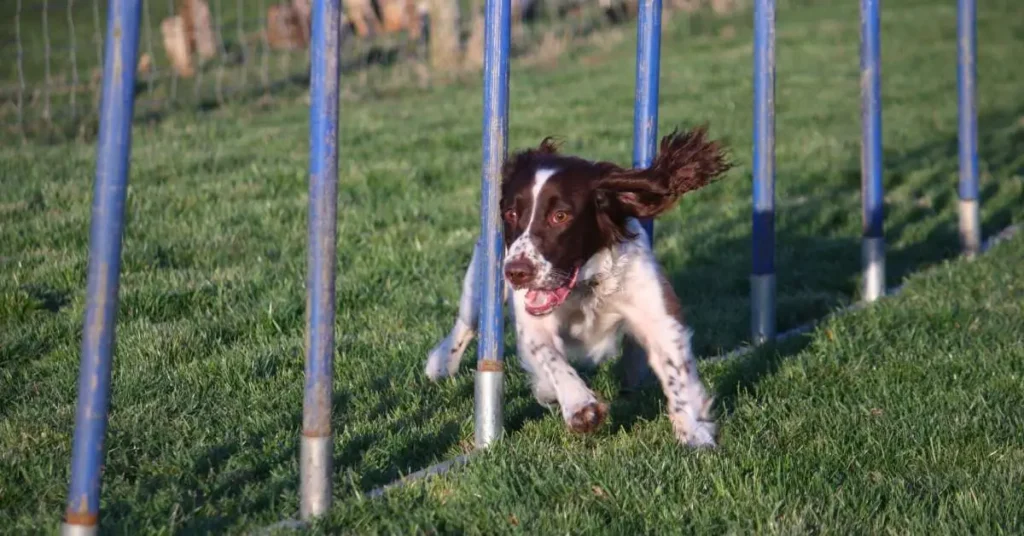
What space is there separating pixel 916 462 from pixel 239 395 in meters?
2.09

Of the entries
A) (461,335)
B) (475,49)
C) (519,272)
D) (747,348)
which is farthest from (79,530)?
(475,49)

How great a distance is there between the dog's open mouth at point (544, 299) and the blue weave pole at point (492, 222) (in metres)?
0.44

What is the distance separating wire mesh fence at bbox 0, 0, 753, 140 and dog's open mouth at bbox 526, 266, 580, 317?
664 centimetres

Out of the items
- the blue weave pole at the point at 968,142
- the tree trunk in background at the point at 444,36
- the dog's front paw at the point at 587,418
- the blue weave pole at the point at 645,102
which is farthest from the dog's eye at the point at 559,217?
the tree trunk in background at the point at 444,36

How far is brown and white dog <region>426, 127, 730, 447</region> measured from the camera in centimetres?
421

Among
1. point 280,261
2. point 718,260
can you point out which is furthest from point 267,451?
point 718,260

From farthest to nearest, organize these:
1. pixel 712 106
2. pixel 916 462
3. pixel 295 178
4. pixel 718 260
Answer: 1. pixel 712 106
2. pixel 295 178
3. pixel 718 260
4. pixel 916 462

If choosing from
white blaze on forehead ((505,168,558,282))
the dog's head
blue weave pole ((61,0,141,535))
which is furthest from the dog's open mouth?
blue weave pole ((61,0,141,535))

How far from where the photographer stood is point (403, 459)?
3.86 meters

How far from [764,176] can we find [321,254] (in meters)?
2.77

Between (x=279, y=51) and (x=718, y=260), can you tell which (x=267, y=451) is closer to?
(x=718, y=260)

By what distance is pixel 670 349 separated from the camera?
171 inches

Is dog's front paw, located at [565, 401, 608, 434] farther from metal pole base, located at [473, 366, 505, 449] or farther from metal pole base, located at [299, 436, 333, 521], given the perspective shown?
metal pole base, located at [299, 436, 333, 521]

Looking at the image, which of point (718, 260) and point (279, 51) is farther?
point (279, 51)
